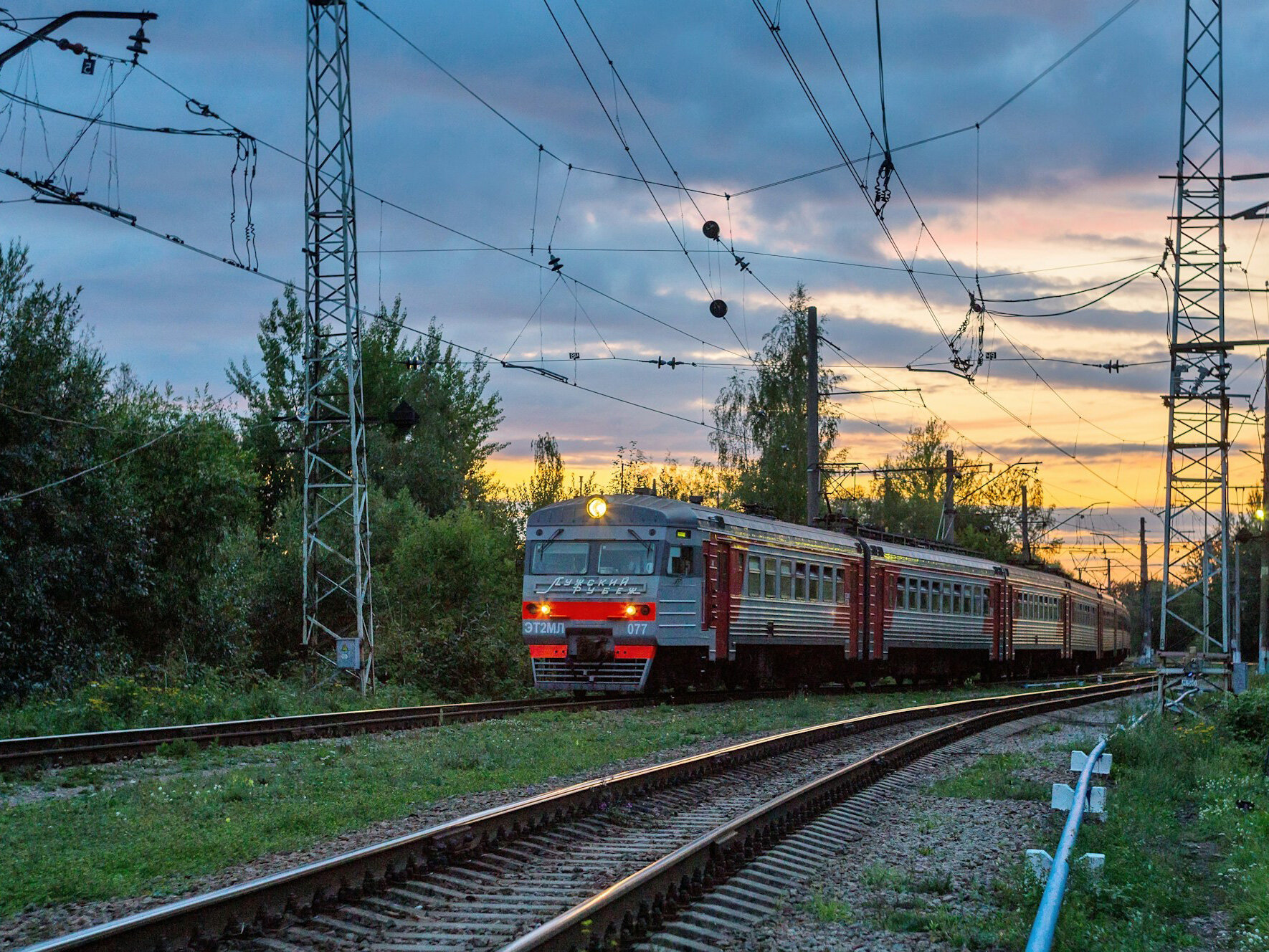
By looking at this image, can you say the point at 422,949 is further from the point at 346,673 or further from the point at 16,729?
the point at 346,673

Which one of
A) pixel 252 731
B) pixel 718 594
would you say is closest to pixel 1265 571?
pixel 718 594

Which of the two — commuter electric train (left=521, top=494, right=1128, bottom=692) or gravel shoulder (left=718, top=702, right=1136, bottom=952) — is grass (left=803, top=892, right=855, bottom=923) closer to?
gravel shoulder (left=718, top=702, right=1136, bottom=952)

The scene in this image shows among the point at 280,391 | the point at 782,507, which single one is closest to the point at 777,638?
the point at 782,507

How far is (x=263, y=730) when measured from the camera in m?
15.4

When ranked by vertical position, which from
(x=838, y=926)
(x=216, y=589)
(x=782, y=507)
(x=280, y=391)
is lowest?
(x=838, y=926)

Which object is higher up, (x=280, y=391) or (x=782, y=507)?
(x=280, y=391)

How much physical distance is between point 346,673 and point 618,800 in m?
14.5

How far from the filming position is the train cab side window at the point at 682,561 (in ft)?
68.7

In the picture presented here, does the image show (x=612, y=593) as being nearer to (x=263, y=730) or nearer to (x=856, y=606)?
(x=263, y=730)

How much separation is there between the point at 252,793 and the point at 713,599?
38.1 feet

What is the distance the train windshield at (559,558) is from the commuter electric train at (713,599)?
0.02 m

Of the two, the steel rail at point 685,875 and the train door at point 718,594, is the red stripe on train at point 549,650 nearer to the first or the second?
the train door at point 718,594

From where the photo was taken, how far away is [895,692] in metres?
29.0

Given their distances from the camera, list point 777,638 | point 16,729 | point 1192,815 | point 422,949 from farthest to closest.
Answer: point 777,638 < point 16,729 < point 1192,815 < point 422,949
